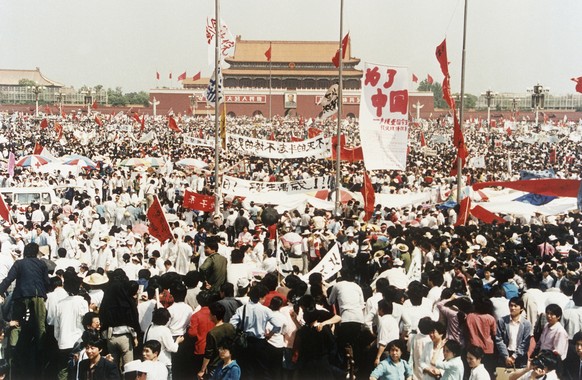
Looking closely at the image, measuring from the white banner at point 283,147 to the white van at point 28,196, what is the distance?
5.39 meters

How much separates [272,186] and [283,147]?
3653mm

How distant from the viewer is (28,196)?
14.5 metres

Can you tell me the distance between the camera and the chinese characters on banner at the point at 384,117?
10969mm

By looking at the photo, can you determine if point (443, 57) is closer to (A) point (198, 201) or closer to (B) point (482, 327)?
(A) point (198, 201)

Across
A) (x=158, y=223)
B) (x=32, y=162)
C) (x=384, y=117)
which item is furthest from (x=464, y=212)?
(x=32, y=162)

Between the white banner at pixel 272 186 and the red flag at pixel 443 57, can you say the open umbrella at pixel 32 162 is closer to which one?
the white banner at pixel 272 186

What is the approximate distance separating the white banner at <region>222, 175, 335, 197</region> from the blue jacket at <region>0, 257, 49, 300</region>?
24.9 feet

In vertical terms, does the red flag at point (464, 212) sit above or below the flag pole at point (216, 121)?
below

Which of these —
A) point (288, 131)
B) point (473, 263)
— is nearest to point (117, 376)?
point (473, 263)

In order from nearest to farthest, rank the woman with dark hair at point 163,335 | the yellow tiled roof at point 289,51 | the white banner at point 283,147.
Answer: the woman with dark hair at point 163,335, the white banner at point 283,147, the yellow tiled roof at point 289,51

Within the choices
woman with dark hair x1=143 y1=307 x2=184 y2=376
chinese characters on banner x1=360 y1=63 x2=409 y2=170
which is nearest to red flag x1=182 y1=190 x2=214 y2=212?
chinese characters on banner x1=360 y1=63 x2=409 y2=170

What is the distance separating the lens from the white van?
14353 mm

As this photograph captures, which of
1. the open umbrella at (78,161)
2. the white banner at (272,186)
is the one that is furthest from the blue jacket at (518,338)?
the open umbrella at (78,161)

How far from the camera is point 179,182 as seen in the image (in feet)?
61.0
